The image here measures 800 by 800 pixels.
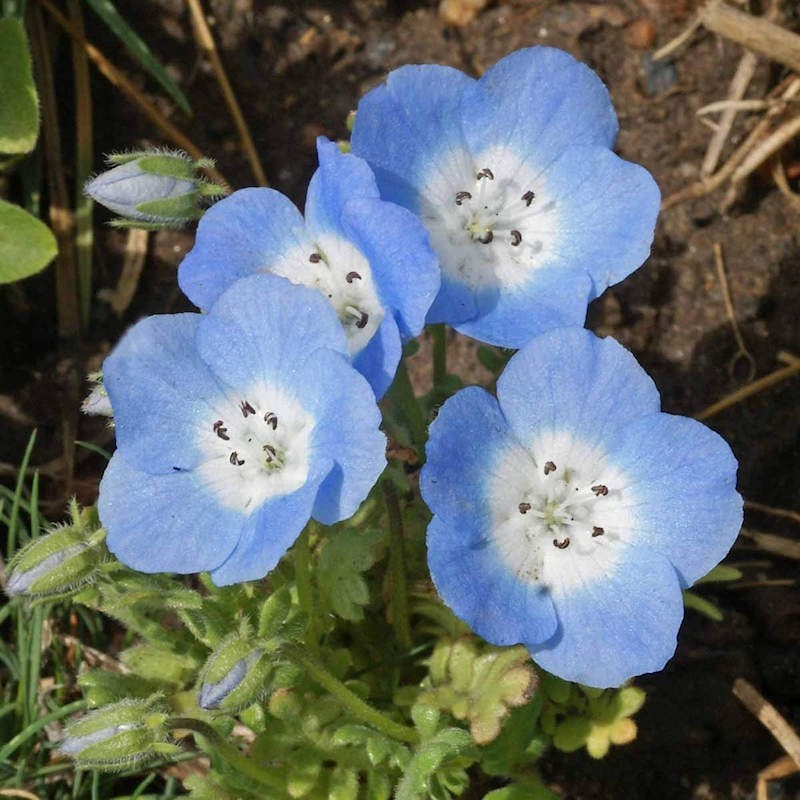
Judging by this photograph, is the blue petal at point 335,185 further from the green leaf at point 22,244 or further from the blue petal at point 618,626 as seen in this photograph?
the green leaf at point 22,244

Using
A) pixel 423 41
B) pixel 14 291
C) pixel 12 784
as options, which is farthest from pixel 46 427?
pixel 423 41

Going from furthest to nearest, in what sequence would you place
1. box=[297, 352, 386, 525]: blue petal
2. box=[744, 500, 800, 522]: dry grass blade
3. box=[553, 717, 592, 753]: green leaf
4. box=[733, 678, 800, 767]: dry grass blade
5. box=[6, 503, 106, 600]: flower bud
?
box=[744, 500, 800, 522]: dry grass blade < box=[733, 678, 800, 767]: dry grass blade < box=[553, 717, 592, 753]: green leaf < box=[6, 503, 106, 600]: flower bud < box=[297, 352, 386, 525]: blue petal

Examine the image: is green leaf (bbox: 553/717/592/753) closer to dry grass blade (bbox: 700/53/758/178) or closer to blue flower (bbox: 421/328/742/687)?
blue flower (bbox: 421/328/742/687)

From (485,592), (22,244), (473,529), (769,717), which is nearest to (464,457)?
(473,529)

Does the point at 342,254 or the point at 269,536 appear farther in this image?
the point at 342,254

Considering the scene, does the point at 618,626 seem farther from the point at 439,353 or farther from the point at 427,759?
the point at 439,353

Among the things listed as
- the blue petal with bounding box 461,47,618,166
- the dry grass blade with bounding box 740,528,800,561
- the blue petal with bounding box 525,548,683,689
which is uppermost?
the blue petal with bounding box 461,47,618,166

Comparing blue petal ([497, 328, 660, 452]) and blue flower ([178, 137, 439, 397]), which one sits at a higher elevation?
blue flower ([178, 137, 439, 397])

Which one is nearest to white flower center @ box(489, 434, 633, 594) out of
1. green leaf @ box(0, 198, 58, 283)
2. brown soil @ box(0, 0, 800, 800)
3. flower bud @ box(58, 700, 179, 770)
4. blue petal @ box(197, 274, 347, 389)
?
blue petal @ box(197, 274, 347, 389)
